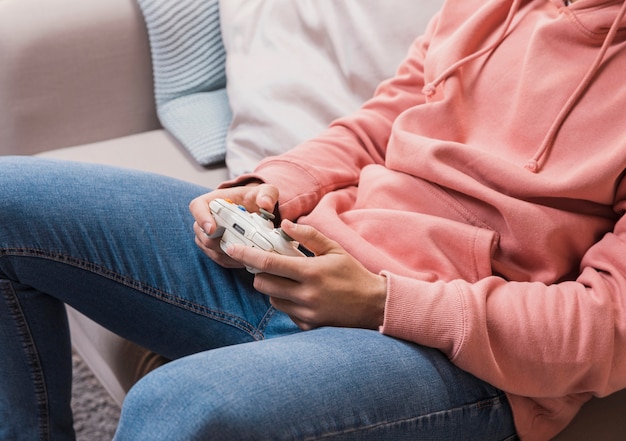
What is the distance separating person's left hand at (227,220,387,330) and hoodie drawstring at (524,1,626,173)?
0.73 ft

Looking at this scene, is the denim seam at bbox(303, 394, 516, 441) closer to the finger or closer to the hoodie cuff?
the hoodie cuff

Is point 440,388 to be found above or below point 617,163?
below

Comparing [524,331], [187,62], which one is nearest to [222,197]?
[524,331]

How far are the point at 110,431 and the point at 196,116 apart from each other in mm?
588

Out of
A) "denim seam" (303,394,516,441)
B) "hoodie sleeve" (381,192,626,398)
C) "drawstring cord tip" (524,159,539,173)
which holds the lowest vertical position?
"denim seam" (303,394,516,441)

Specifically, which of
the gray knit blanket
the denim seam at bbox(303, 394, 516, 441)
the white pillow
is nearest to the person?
the denim seam at bbox(303, 394, 516, 441)

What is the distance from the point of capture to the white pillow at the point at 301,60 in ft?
4.15

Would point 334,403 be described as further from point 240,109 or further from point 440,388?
point 240,109

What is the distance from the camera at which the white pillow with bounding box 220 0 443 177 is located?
126cm

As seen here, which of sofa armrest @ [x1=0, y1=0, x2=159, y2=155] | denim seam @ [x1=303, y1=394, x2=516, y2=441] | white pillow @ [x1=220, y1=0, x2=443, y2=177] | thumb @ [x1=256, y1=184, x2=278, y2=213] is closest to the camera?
denim seam @ [x1=303, y1=394, x2=516, y2=441]

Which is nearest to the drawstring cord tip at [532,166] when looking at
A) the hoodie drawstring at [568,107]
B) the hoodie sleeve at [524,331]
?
the hoodie drawstring at [568,107]

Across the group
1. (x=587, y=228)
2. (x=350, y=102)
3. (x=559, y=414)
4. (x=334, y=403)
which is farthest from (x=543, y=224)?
(x=350, y=102)

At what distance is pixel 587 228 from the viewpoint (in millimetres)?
859

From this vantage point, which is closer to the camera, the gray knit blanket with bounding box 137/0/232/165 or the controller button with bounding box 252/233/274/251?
the controller button with bounding box 252/233/274/251
